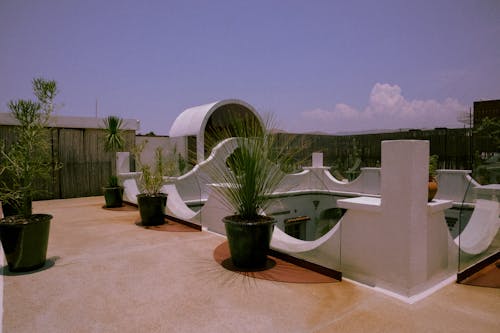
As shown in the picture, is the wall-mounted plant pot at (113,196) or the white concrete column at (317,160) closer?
the wall-mounted plant pot at (113,196)

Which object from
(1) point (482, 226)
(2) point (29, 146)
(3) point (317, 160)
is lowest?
(1) point (482, 226)

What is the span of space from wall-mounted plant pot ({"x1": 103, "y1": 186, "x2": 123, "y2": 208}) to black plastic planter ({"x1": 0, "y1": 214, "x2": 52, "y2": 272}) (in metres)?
4.20

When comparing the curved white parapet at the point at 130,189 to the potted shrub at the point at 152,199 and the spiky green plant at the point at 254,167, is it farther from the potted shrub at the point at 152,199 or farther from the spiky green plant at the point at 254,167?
the spiky green plant at the point at 254,167

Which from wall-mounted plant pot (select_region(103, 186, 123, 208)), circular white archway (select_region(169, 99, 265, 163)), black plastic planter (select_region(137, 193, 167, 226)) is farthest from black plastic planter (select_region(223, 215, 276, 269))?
circular white archway (select_region(169, 99, 265, 163))

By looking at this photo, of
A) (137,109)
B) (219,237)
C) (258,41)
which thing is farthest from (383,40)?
(137,109)

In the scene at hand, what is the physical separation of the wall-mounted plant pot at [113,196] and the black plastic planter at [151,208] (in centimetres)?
237

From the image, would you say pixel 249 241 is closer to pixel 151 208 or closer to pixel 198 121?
pixel 151 208

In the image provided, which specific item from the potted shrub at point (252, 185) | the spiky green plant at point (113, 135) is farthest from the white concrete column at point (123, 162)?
the potted shrub at point (252, 185)

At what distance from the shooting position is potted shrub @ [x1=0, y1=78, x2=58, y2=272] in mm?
3205

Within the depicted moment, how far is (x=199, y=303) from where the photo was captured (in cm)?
256

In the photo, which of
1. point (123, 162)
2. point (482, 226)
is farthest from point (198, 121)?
point (482, 226)

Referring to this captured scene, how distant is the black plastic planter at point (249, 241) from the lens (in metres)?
3.25

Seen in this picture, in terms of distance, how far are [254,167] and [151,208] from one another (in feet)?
9.84

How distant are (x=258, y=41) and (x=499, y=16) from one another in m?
5.05
